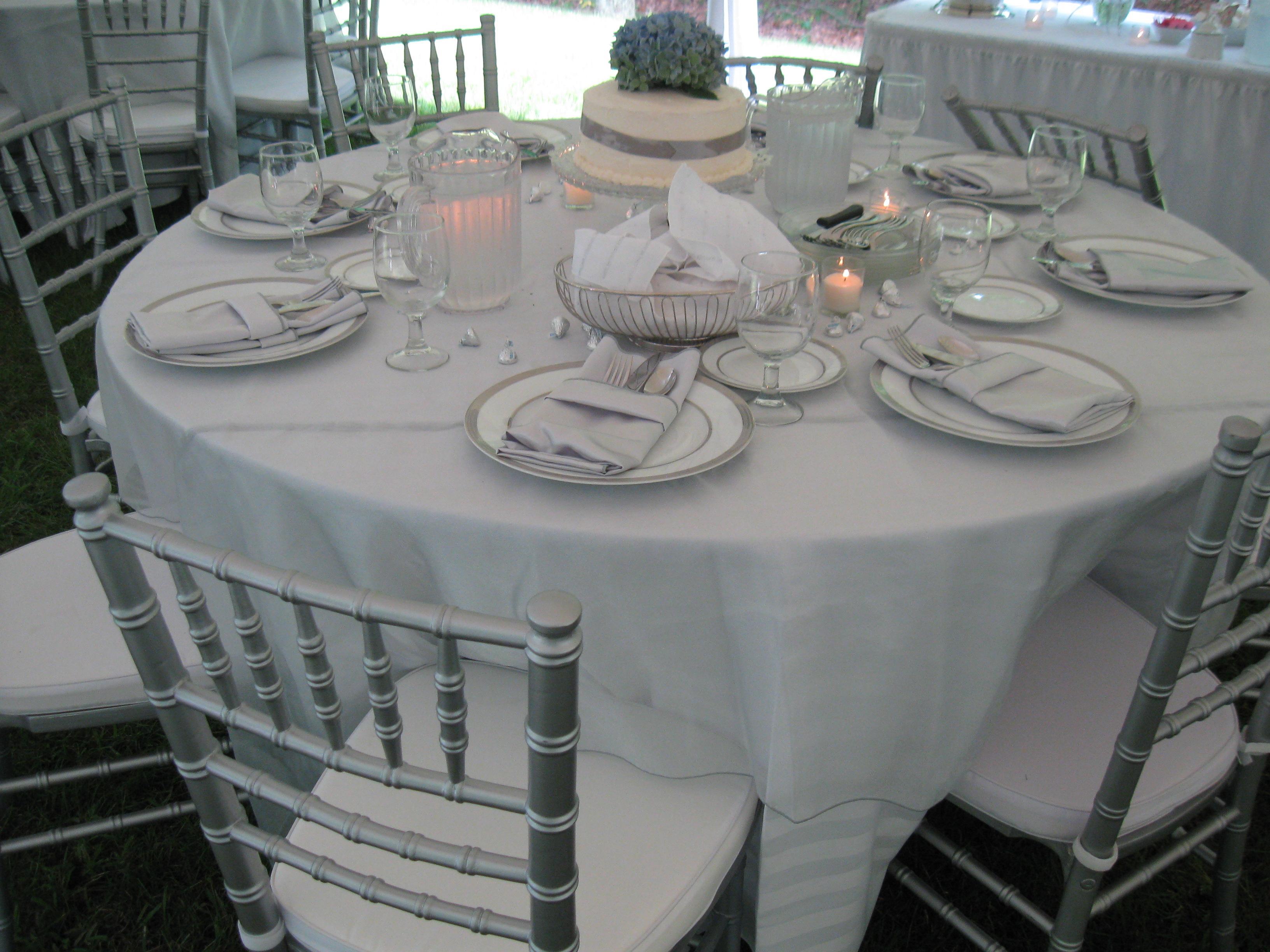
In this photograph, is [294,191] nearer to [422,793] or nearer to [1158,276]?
[422,793]

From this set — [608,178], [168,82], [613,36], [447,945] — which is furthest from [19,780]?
[168,82]

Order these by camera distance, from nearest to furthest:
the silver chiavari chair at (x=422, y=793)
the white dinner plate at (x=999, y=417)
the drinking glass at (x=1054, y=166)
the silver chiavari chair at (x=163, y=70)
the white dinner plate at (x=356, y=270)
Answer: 1. the silver chiavari chair at (x=422, y=793)
2. the white dinner plate at (x=999, y=417)
3. the white dinner plate at (x=356, y=270)
4. the drinking glass at (x=1054, y=166)
5. the silver chiavari chair at (x=163, y=70)

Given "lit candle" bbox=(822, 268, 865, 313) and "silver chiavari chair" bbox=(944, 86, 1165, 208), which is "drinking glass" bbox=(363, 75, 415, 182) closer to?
"lit candle" bbox=(822, 268, 865, 313)

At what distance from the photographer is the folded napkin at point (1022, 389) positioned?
102 centimetres

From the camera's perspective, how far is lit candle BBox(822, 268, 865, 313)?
4.38 ft

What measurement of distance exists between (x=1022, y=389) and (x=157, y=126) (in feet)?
11.1

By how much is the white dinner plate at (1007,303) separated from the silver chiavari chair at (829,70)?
103 cm

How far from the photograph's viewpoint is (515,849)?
96cm

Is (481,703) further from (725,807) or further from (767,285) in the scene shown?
(767,285)

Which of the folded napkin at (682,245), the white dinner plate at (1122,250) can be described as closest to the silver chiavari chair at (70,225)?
the folded napkin at (682,245)

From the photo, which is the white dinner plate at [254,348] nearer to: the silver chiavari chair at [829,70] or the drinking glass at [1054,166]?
the drinking glass at [1054,166]

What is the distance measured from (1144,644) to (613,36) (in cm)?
111

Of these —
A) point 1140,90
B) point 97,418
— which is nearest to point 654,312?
point 97,418

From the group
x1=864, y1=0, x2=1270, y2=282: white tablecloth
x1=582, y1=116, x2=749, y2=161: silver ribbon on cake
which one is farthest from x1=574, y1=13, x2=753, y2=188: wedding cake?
x1=864, y1=0, x2=1270, y2=282: white tablecloth
